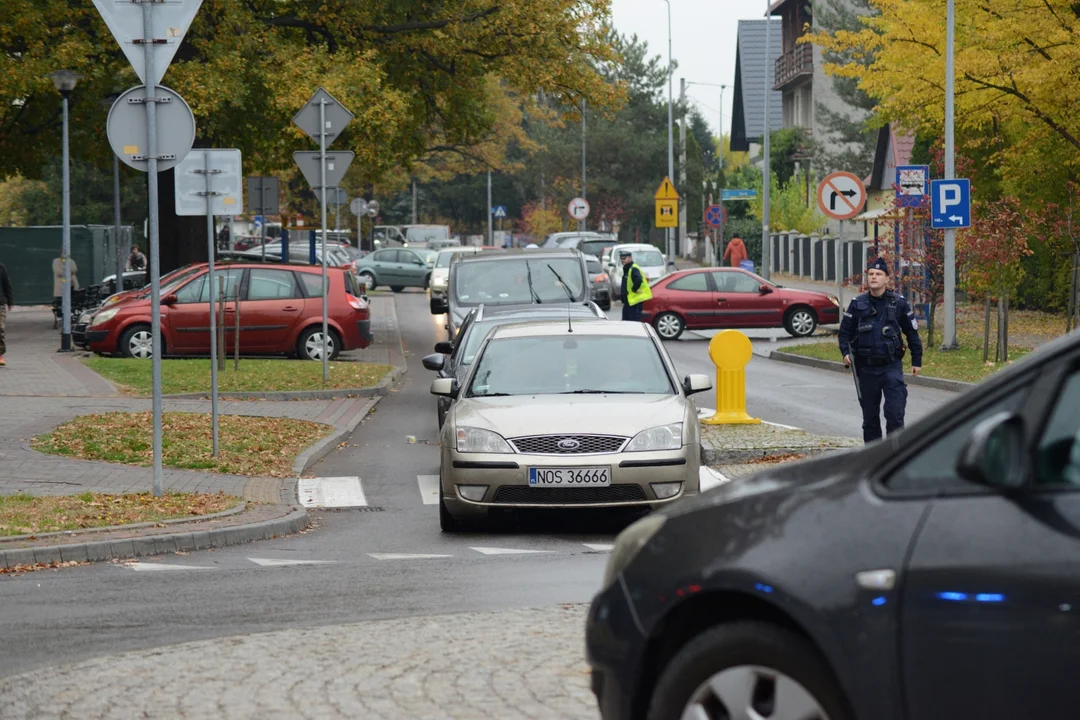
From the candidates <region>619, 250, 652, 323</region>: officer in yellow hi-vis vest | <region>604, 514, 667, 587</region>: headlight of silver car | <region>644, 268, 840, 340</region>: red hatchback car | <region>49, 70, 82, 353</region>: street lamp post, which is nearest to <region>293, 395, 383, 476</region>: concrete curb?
<region>619, 250, 652, 323</region>: officer in yellow hi-vis vest

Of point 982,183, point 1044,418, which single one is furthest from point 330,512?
point 982,183

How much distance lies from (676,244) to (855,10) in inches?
955

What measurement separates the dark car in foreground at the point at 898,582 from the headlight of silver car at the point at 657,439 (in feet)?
21.6

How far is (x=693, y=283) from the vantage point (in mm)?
35031

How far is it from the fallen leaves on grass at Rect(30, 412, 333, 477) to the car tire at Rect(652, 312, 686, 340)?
17355mm

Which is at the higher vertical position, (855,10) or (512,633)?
(855,10)

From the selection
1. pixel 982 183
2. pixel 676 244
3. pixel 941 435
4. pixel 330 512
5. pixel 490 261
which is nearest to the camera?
pixel 941 435

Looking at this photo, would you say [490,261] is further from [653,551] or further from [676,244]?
[676,244]

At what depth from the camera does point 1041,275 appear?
38375 mm

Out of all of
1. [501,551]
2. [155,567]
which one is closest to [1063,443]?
[501,551]

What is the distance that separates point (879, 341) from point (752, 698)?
1040 centimetres

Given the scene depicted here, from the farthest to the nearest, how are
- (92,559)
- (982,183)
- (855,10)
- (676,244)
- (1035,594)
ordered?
(676,244), (855,10), (982,183), (92,559), (1035,594)

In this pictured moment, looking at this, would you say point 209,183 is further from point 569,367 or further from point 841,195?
point 841,195

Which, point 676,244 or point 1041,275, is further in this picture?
point 676,244
